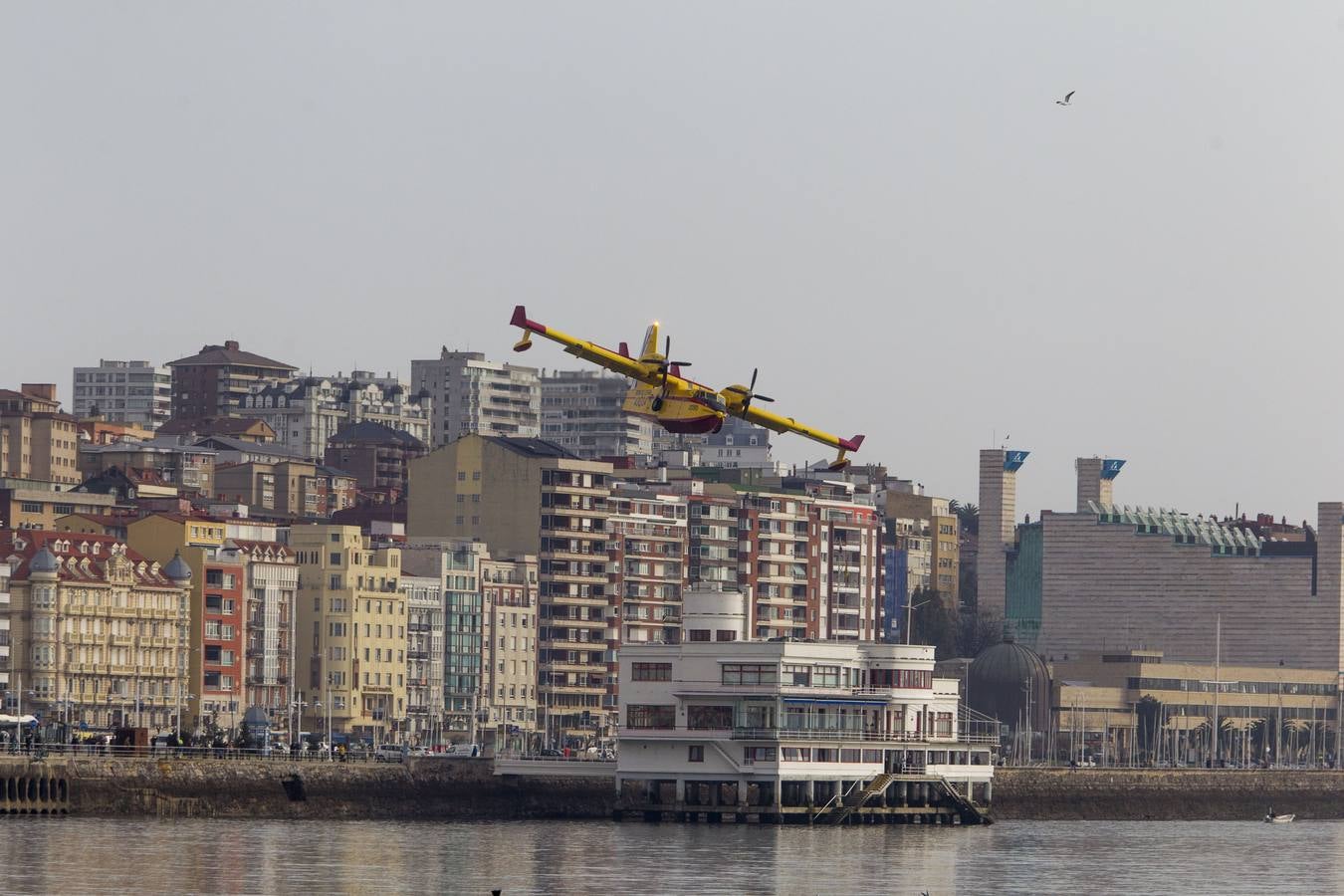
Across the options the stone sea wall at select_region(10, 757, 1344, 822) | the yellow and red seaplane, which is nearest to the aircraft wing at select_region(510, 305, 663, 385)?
the yellow and red seaplane

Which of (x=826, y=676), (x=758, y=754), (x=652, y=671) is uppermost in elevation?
(x=652, y=671)

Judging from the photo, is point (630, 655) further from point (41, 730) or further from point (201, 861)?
point (201, 861)

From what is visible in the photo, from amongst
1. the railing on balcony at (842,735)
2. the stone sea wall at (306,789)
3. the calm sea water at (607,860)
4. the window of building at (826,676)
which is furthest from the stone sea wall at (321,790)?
the window of building at (826,676)

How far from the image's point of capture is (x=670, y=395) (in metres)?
134

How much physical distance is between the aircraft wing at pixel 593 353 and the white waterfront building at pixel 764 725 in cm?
4390

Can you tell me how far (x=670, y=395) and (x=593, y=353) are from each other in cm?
332

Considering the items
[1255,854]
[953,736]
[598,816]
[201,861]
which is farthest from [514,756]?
[201,861]

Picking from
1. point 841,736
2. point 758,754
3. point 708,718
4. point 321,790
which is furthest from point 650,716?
point 321,790

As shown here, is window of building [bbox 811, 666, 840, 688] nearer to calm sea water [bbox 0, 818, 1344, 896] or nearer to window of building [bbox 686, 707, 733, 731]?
window of building [bbox 686, 707, 733, 731]

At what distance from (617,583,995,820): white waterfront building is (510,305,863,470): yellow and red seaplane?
139ft

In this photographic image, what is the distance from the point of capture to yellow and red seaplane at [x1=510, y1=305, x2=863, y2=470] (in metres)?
132

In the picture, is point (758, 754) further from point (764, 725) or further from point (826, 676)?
point (826, 676)

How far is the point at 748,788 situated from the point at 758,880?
4551 cm

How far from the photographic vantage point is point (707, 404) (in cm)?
13338
